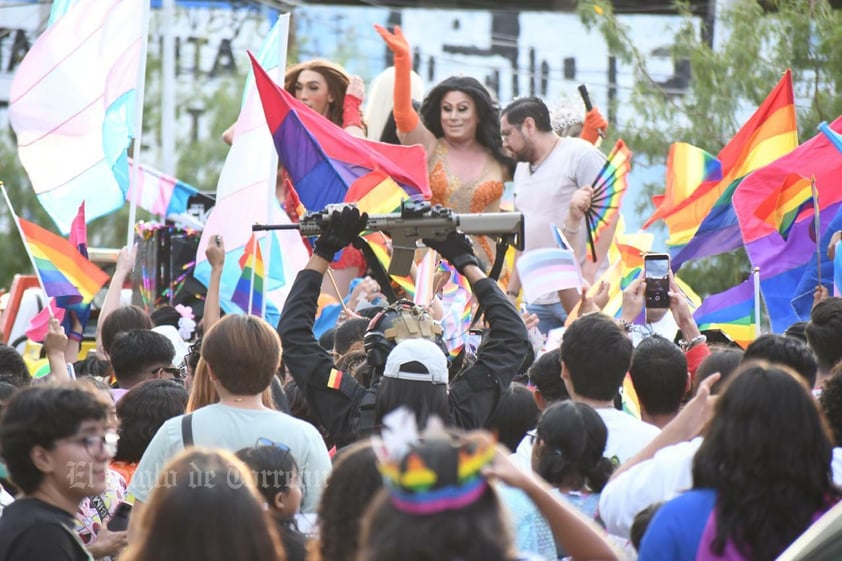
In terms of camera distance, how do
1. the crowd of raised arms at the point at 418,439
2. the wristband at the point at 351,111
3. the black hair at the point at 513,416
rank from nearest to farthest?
the crowd of raised arms at the point at 418,439, the black hair at the point at 513,416, the wristband at the point at 351,111

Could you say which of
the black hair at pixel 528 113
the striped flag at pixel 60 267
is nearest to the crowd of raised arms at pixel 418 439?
the striped flag at pixel 60 267

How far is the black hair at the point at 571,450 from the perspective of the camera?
4.55 meters

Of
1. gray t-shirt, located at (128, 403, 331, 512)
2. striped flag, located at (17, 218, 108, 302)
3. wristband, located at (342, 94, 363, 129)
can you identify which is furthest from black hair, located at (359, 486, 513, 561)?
wristband, located at (342, 94, 363, 129)

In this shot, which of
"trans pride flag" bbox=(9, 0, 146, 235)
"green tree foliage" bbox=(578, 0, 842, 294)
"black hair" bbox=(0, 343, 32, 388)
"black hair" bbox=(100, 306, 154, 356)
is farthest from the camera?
"green tree foliage" bbox=(578, 0, 842, 294)

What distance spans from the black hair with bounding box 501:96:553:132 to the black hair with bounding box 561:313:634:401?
180 inches

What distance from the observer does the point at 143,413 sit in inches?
222

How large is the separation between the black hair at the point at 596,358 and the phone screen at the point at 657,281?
5.94ft

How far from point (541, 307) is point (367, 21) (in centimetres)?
2803

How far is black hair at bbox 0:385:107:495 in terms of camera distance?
4.07 metres

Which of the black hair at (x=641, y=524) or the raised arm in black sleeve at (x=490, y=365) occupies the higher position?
the raised arm in black sleeve at (x=490, y=365)

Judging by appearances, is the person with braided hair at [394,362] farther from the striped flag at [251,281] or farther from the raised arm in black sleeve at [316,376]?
the striped flag at [251,281]

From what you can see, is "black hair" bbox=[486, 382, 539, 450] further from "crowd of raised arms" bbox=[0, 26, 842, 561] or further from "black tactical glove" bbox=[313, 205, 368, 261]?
"black tactical glove" bbox=[313, 205, 368, 261]

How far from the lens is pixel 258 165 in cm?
906

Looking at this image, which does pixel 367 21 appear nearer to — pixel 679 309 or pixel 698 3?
pixel 698 3
